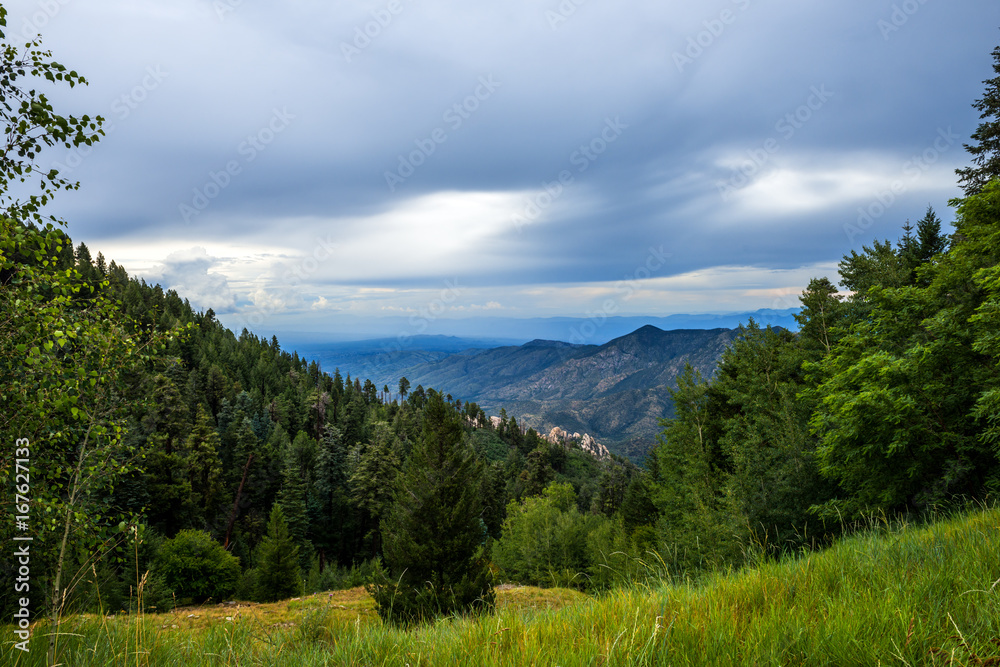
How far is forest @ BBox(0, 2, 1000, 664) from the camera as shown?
6.42m

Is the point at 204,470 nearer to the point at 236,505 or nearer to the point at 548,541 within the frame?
the point at 236,505

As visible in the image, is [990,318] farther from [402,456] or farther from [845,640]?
[402,456]

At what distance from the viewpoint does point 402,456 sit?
8744cm

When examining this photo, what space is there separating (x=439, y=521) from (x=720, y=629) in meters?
21.0

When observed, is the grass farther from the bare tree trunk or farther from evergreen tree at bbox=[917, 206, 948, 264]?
the bare tree trunk

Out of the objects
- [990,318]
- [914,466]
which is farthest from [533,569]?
[990,318]

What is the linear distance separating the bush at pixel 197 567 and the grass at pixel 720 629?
47.1 meters

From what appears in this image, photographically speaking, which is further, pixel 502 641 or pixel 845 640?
pixel 502 641

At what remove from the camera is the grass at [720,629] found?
2.50 meters

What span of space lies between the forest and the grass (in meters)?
0.50

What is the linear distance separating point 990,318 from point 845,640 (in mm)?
14464

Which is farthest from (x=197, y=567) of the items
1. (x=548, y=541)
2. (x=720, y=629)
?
(x=720, y=629)

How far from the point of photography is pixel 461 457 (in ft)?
79.3

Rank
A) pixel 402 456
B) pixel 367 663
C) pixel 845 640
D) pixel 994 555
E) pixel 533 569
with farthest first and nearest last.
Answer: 1. pixel 402 456
2. pixel 533 569
3. pixel 994 555
4. pixel 367 663
5. pixel 845 640
